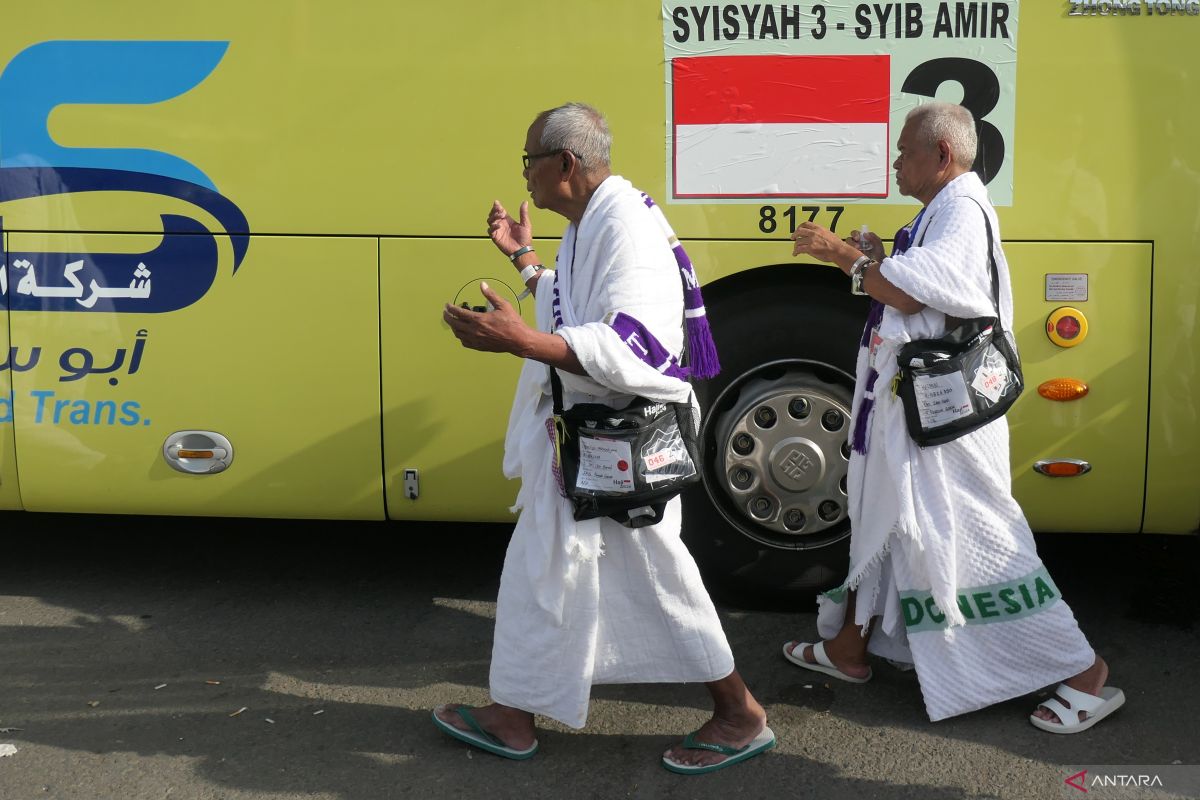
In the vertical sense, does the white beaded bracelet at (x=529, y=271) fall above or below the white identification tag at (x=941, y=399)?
above

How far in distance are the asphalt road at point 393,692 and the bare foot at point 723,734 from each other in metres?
0.06

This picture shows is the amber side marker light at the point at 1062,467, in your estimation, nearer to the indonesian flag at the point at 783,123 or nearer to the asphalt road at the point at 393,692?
the asphalt road at the point at 393,692

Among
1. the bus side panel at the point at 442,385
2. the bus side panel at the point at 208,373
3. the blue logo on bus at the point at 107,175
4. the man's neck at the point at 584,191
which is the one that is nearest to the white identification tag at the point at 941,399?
the man's neck at the point at 584,191

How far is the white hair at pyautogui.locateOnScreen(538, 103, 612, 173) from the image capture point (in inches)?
124

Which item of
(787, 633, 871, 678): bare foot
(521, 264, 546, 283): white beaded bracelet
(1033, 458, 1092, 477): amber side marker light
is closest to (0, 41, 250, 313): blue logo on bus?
(521, 264, 546, 283): white beaded bracelet

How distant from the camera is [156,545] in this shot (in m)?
5.22

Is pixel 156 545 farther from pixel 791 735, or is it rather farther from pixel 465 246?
pixel 791 735

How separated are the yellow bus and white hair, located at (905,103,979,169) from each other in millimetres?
499

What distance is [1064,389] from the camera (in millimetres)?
4043

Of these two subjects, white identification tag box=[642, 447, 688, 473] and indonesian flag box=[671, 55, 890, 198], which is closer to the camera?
white identification tag box=[642, 447, 688, 473]

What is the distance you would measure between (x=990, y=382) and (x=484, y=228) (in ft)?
5.81

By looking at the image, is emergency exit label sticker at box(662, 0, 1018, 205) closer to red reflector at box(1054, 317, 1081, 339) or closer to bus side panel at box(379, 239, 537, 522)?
red reflector at box(1054, 317, 1081, 339)

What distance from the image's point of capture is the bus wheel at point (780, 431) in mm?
4168

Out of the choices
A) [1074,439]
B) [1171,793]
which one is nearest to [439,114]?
[1074,439]
